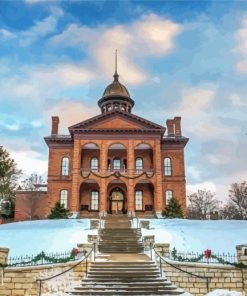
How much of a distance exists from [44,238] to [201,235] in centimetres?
1072

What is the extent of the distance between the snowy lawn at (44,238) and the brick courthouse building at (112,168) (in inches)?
474

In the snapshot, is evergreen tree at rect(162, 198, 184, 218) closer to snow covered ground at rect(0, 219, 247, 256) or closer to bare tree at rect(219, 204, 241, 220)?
snow covered ground at rect(0, 219, 247, 256)

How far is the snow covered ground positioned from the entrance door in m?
13.3

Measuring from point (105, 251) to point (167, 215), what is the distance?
55.3ft

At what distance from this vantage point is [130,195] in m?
41.4

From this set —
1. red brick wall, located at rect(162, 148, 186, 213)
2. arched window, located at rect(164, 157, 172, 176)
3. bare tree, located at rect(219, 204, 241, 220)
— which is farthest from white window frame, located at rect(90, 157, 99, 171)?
bare tree, located at rect(219, 204, 241, 220)

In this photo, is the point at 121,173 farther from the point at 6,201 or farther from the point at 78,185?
the point at 6,201

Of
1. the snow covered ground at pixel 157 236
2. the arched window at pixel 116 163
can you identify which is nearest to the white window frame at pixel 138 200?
the arched window at pixel 116 163

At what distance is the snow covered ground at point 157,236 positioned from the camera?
75.3 feet

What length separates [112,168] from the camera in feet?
144

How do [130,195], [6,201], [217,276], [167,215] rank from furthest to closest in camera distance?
1. [6,201]
2. [130,195]
3. [167,215]
4. [217,276]

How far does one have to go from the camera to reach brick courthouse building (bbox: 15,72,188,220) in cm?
4200

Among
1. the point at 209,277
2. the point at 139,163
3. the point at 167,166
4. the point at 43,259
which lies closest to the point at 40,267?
the point at 43,259

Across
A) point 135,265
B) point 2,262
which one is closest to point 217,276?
point 135,265
